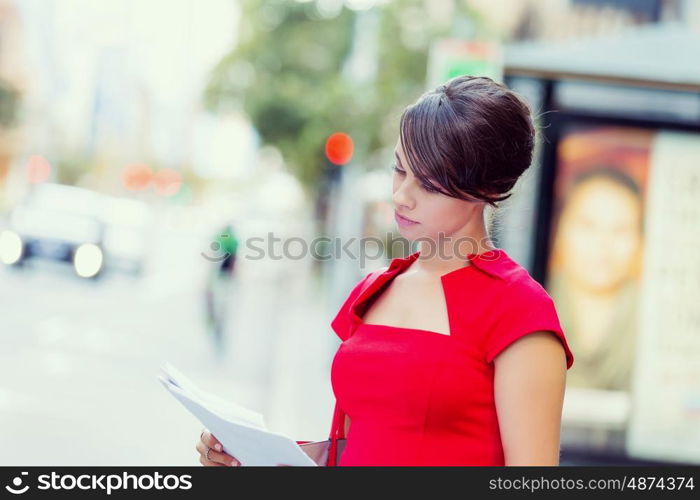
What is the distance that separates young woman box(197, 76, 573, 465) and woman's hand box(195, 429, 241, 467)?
23cm

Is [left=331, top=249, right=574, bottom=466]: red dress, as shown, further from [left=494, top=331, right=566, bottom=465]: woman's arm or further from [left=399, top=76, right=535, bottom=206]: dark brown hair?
[left=399, top=76, right=535, bottom=206]: dark brown hair

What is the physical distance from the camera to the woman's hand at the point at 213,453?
186 centimetres

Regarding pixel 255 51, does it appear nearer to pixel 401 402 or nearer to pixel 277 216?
pixel 401 402

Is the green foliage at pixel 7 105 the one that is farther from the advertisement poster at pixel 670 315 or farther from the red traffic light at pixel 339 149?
the advertisement poster at pixel 670 315

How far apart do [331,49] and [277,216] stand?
116ft

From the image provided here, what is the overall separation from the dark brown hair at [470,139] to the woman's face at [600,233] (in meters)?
4.13

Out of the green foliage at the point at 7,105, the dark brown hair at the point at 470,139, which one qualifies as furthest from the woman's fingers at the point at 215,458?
the green foliage at the point at 7,105

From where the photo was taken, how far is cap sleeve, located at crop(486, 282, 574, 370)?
5.15 feet

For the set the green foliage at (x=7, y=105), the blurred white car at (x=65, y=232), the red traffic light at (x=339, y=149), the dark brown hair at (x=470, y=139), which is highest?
the green foliage at (x=7, y=105)

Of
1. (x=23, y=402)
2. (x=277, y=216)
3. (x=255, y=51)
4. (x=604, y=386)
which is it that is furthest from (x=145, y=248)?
(x=277, y=216)

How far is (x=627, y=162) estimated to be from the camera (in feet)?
18.7

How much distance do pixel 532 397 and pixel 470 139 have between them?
0.44 metres
